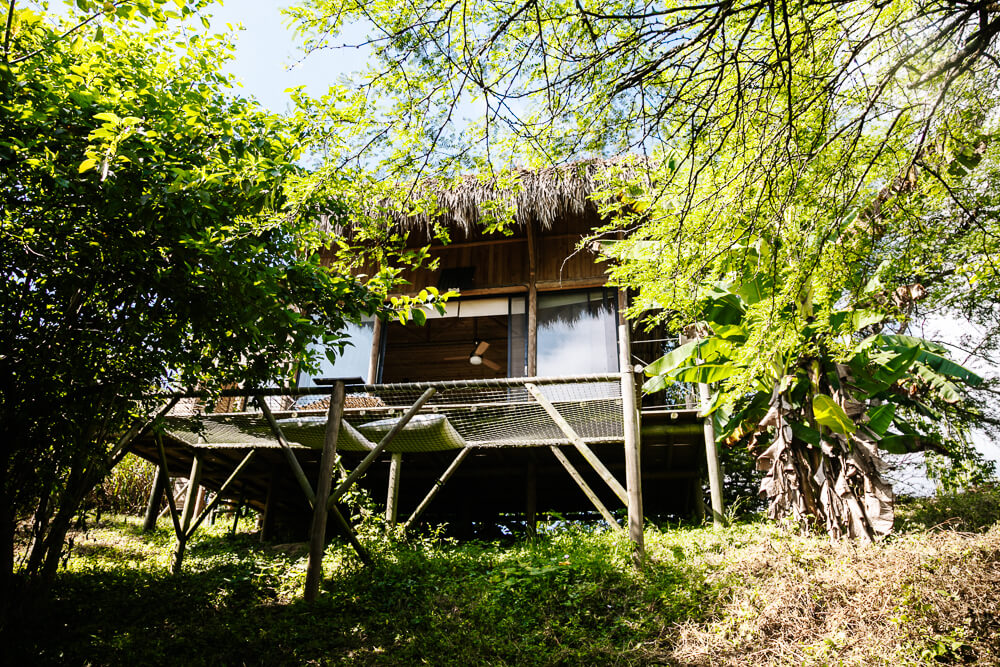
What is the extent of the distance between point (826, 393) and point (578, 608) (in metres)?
3.01

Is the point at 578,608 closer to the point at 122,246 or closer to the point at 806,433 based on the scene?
the point at 806,433

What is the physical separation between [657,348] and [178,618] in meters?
7.10

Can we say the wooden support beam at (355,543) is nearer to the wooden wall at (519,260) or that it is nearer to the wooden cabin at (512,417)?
the wooden cabin at (512,417)

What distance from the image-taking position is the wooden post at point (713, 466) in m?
6.42

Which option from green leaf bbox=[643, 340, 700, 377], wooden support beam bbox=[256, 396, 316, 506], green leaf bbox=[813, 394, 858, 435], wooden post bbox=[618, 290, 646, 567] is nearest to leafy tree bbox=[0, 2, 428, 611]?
wooden support beam bbox=[256, 396, 316, 506]

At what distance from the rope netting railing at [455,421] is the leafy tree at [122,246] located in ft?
4.94

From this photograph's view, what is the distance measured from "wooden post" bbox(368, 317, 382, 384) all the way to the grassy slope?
3.72m

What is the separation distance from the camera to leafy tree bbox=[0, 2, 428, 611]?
3.11 meters

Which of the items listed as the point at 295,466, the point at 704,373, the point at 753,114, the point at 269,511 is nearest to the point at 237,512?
the point at 269,511

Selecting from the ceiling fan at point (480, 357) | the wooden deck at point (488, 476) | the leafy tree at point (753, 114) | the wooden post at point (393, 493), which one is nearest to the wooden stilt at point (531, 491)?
the wooden deck at point (488, 476)

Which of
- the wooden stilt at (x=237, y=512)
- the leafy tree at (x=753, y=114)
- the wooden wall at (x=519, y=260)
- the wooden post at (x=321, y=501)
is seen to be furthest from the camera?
the wooden stilt at (x=237, y=512)

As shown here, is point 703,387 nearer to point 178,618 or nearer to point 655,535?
point 655,535

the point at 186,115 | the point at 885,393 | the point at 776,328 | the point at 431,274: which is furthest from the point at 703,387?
the point at 186,115

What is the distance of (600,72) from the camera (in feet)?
8.29
